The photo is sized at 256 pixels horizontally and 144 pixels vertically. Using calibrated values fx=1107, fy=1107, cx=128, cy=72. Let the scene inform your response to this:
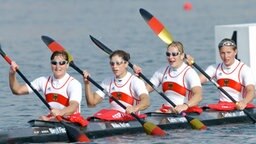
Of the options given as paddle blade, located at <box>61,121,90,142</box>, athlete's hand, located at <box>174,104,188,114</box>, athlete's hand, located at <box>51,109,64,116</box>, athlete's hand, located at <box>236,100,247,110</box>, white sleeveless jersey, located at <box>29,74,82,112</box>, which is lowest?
paddle blade, located at <box>61,121,90,142</box>

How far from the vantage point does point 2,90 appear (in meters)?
25.0

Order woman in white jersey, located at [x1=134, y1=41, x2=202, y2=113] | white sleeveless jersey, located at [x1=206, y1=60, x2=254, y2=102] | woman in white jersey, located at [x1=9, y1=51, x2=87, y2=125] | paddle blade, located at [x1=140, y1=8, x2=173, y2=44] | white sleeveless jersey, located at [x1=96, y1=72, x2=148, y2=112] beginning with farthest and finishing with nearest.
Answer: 1. paddle blade, located at [x1=140, y1=8, x2=173, y2=44]
2. white sleeveless jersey, located at [x1=206, y1=60, x2=254, y2=102]
3. woman in white jersey, located at [x1=134, y1=41, x2=202, y2=113]
4. white sleeveless jersey, located at [x1=96, y1=72, x2=148, y2=112]
5. woman in white jersey, located at [x1=9, y1=51, x2=87, y2=125]

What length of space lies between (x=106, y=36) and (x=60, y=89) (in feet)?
71.6

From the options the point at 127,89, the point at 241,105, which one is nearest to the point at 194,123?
the point at 241,105

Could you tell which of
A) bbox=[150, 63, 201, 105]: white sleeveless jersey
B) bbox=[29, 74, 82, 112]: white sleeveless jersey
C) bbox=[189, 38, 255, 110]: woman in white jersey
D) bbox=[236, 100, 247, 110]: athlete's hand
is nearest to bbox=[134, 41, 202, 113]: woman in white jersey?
bbox=[150, 63, 201, 105]: white sleeveless jersey

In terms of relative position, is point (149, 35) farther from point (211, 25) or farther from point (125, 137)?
point (125, 137)

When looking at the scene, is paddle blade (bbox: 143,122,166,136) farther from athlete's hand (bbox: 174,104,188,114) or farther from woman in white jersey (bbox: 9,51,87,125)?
woman in white jersey (bbox: 9,51,87,125)

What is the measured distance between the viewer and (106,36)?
39.0 metres

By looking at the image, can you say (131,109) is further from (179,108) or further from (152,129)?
(179,108)

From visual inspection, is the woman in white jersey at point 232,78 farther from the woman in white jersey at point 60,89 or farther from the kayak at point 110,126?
the woman in white jersey at point 60,89

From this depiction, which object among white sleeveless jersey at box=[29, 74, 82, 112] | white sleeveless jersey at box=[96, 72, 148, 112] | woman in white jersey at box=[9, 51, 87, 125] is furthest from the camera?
white sleeveless jersey at box=[96, 72, 148, 112]

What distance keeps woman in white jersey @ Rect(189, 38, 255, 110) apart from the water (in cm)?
55

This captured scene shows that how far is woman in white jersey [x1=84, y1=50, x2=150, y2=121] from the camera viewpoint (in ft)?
57.7

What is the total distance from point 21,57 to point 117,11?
60.1ft
